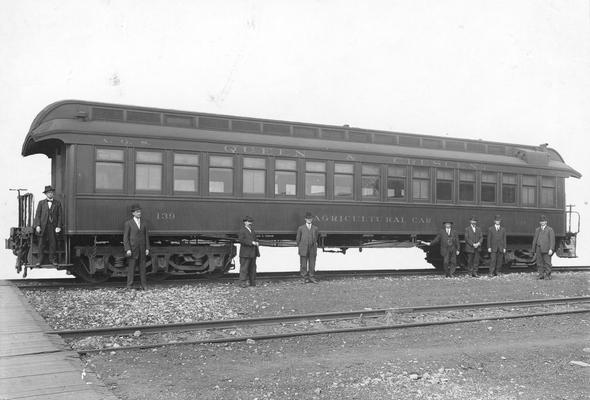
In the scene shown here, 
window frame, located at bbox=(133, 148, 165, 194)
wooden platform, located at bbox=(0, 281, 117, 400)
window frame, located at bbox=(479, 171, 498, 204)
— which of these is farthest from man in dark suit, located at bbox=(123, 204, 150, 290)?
window frame, located at bbox=(479, 171, 498, 204)

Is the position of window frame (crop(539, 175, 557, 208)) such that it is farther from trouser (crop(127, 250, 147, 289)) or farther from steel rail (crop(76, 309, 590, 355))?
trouser (crop(127, 250, 147, 289))

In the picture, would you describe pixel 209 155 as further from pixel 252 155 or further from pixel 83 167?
pixel 83 167

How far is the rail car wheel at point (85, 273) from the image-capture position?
13.1m

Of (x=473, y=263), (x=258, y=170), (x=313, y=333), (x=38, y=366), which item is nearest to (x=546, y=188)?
(x=473, y=263)

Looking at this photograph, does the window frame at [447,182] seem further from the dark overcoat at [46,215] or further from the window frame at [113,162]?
the dark overcoat at [46,215]

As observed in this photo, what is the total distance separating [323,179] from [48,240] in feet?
22.2

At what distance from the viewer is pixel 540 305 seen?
1195 centimetres

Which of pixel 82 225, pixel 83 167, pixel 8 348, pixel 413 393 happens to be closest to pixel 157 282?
pixel 82 225

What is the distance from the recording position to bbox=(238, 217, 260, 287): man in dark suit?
13.3 metres

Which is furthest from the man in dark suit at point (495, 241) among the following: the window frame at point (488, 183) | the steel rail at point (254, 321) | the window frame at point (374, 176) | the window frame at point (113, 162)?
the window frame at point (113, 162)

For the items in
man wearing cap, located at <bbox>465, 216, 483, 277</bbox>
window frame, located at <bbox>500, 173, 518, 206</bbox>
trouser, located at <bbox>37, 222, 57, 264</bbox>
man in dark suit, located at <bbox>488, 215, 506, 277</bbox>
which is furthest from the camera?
window frame, located at <bbox>500, 173, 518, 206</bbox>

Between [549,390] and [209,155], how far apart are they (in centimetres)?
958

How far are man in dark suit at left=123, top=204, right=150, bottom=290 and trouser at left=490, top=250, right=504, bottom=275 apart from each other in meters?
10.1

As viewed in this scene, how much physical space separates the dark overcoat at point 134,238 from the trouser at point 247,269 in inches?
85.1
